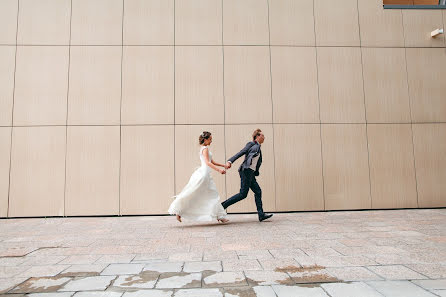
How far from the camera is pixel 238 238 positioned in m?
4.68

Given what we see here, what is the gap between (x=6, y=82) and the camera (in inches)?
315

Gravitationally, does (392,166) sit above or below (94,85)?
below

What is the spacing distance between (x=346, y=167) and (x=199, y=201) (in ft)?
14.5

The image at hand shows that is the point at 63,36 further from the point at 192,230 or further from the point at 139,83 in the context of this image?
the point at 192,230

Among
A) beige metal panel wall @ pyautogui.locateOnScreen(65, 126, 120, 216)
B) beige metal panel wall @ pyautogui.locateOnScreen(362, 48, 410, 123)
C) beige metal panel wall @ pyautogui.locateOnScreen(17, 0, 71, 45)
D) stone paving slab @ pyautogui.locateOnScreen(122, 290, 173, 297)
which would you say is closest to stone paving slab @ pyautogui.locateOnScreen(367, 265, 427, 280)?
stone paving slab @ pyautogui.locateOnScreen(122, 290, 173, 297)

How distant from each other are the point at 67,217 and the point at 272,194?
5.39 meters

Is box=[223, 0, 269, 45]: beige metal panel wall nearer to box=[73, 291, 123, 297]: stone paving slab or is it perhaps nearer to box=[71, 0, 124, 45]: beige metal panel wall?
box=[71, 0, 124, 45]: beige metal panel wall

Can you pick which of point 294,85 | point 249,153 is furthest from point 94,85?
point 294,85

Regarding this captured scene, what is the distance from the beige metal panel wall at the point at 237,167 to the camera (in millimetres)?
7941

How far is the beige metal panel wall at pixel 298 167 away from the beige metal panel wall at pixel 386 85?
1.80 meters

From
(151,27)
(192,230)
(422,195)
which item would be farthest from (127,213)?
(422,195)

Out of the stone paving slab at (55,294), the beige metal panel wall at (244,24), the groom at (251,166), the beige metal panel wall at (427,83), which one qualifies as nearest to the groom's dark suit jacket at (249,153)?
the groom at (251,166)

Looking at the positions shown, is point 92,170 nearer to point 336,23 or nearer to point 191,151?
point 191,151

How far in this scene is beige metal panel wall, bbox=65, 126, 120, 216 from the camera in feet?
25.5
